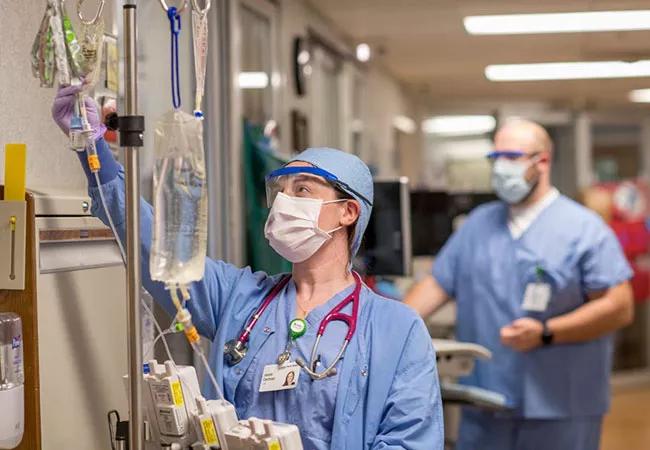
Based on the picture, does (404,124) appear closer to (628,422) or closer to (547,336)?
(628,422)

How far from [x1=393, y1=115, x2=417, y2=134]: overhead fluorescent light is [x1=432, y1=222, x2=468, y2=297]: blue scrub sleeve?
14.3 ft

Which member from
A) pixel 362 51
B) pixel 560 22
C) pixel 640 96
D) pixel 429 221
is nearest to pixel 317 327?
pixel 429 221

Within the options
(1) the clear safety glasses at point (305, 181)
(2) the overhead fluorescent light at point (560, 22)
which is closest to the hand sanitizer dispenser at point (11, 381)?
(1) the clear safety glasses at point (305, 181)

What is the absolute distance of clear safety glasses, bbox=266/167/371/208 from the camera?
76.8 inches

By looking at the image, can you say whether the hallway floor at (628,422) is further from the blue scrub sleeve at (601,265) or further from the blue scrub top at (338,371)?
the blue scrub top at (338,371)

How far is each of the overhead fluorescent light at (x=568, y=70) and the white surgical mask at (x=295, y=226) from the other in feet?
16.1

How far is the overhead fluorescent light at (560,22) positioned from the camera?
481cm

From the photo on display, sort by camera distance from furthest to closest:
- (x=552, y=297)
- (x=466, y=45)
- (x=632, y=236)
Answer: (x=632, y=236), (x=466, y=45), (x=552, y=297)

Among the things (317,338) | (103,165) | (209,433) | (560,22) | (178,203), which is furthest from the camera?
(560,22)

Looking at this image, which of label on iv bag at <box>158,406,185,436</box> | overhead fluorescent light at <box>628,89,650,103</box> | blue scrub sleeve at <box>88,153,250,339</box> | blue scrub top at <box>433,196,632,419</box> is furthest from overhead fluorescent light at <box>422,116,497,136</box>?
label on iv bag at <box>158,406,185,436</box>

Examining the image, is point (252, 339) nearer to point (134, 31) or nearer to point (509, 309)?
point (134, 31)

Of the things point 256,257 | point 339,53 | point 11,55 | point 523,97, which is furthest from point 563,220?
point 523,97

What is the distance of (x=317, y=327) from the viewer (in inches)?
75.3

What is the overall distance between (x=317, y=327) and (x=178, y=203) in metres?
0.52
